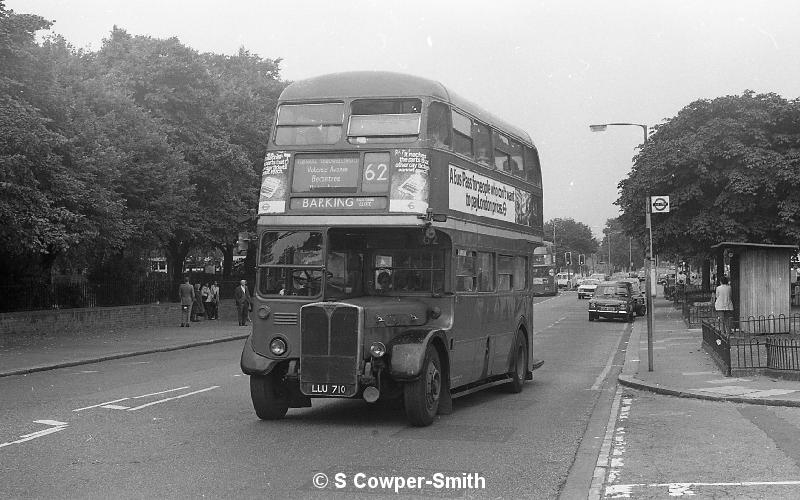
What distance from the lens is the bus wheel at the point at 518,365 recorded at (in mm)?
15938

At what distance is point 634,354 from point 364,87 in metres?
14.0

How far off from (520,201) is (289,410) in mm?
5879

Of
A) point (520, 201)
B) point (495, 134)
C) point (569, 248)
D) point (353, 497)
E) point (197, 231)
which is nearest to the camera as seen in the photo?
point (353, 497)

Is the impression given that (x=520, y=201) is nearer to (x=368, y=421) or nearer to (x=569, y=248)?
(x=368, y=421)

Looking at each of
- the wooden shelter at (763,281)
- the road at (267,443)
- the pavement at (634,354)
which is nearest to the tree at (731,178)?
the pavement at (634,354)

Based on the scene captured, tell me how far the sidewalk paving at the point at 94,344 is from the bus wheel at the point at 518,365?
10.7 meters

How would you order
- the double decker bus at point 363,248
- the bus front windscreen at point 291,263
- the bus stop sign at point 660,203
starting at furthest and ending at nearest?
1. the bus stop sign at point 660,203
2. the bus front windscreen at point 291,263
3. the double decker bus at point 363,248

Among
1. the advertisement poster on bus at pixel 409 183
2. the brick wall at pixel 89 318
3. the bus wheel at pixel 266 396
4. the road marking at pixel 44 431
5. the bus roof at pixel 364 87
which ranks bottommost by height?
the road marking at pixel 44 431

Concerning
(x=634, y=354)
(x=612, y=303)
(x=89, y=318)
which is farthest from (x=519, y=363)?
(x=612, y=303)

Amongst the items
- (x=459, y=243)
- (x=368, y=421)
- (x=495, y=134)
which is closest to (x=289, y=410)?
(x=368, y=421)

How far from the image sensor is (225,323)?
3941 cm

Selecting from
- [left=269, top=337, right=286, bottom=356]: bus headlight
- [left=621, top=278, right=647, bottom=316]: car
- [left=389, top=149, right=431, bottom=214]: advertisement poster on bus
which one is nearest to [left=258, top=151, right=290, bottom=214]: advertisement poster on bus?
[left=389, top=149, right=431, bottom=214]: advertisement poster on bus

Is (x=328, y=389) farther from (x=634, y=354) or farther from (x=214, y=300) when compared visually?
(x=214, y=300)

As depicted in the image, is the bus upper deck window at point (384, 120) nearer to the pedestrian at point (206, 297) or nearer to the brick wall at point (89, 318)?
the brick wall at point (89, 318)
